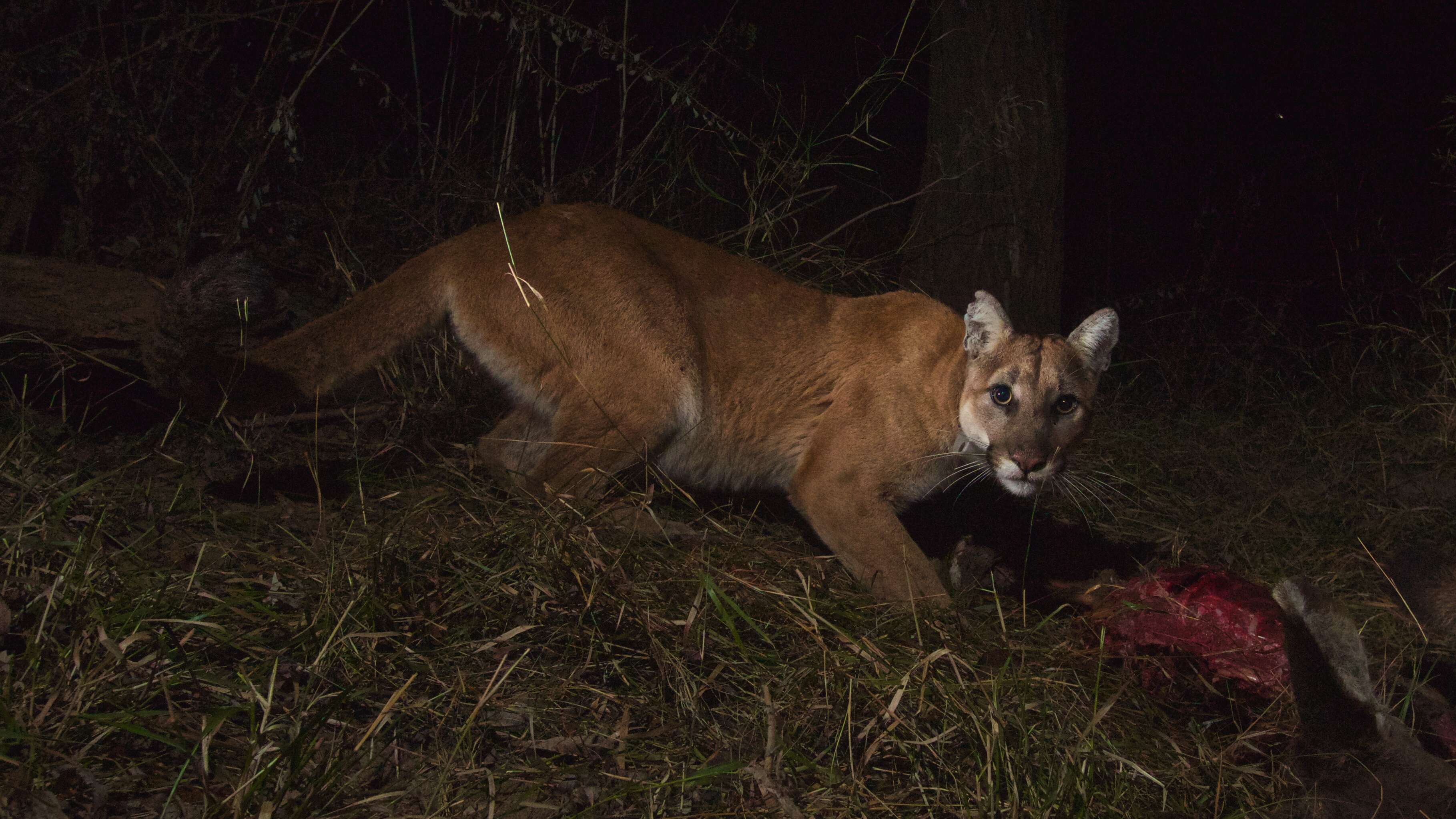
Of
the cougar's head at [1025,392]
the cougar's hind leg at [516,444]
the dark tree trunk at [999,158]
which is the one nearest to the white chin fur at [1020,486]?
the cougar's head at [1025,392]

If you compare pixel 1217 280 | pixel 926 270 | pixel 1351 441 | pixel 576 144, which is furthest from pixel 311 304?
pixel 1217 280

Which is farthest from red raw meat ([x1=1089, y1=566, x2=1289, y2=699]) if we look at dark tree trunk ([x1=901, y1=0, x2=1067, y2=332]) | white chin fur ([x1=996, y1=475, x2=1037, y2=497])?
dark tree trunk ([x1=901, y1=0, x2=1067, y2=332])

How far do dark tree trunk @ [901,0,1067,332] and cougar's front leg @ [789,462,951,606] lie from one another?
1.83 metres

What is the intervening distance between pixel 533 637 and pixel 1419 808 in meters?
2.00

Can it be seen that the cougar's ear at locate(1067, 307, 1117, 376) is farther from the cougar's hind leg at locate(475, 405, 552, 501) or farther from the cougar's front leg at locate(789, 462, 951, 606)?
the cougar's hind leg at locate(475, 405, 552, 501)

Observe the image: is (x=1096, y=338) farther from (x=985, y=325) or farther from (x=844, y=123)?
(x=844, y=123)

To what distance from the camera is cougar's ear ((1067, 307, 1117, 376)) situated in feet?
11.2

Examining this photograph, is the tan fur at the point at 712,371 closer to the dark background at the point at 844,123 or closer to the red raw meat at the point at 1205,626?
the red raw meat at the point at 1205,626

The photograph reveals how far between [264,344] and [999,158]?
348 centimetres

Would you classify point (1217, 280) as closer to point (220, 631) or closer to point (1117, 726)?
point (1117, 726)

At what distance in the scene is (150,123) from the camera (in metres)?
4.82

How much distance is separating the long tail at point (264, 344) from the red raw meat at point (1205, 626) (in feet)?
7.97

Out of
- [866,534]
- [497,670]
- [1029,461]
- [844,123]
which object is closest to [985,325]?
→ [1029,461]

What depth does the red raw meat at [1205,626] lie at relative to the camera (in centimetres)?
247
